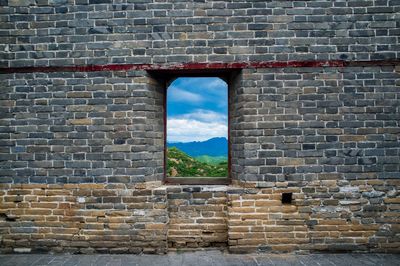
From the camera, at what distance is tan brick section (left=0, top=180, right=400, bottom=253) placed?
13.8ft

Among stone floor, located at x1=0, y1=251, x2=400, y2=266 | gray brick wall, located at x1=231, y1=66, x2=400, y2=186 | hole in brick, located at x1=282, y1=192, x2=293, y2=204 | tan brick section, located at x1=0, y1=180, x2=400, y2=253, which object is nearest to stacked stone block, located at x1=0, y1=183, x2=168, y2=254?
tan brick section, located at x1=0, y1=180, x2=400, y2=253

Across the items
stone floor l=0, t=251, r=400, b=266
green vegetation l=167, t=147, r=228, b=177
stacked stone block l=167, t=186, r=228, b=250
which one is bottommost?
stone floor l=0, t=251, r=400, b=266

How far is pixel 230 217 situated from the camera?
4.25 meters

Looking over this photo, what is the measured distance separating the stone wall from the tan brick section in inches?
0.6

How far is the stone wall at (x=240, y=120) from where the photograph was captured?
166 inches

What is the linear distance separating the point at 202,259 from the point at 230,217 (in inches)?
27.3

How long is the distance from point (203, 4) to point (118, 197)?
3076 mm

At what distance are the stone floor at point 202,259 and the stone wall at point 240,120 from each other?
13 centimetres

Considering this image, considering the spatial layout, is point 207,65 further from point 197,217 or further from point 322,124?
point 197,217

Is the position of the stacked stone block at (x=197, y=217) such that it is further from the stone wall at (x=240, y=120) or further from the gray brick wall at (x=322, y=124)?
the gray brick wall at (x=322, y=124)

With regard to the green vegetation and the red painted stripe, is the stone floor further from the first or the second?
the red painted stripe

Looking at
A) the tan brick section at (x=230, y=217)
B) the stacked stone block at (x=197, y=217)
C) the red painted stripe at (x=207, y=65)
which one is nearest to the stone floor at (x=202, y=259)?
the tan brick section at (x=230, y=217)

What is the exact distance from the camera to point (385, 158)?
4219 mm

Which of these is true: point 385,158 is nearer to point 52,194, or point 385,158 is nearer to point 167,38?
point 167,38
